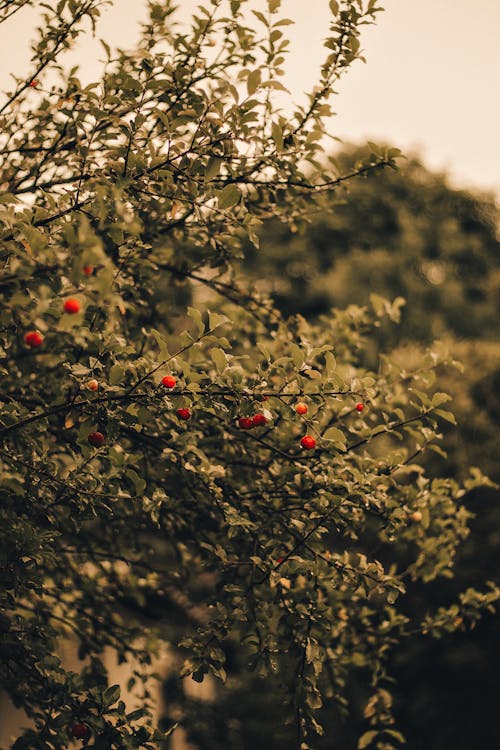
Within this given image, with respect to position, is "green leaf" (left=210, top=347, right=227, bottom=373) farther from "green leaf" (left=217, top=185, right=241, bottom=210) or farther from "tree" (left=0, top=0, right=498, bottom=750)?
"green leaf" (left=217, top=185, right=241, bottom=210)

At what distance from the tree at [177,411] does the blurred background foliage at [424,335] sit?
130cm

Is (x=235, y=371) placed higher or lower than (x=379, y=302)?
lower

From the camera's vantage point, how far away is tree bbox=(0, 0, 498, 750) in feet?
7.59

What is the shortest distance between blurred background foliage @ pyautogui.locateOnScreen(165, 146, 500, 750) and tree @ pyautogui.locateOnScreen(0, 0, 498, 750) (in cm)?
130

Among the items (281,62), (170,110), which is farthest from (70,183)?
(281,62)

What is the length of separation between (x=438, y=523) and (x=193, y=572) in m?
1.73

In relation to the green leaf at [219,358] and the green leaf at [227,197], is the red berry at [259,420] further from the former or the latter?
the green leaf at [227,197]

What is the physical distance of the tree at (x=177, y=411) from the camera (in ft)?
7.59

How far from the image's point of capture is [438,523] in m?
3.56

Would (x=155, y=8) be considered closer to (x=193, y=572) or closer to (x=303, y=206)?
(x=303, y=206)

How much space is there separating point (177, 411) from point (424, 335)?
46.0 feet

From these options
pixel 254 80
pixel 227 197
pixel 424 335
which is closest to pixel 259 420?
pixel 227 197

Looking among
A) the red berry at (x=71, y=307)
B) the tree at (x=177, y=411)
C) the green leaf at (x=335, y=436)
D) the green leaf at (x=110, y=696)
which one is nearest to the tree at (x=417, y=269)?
the tree at (x=177, y=411)

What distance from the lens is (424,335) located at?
1546 cm
